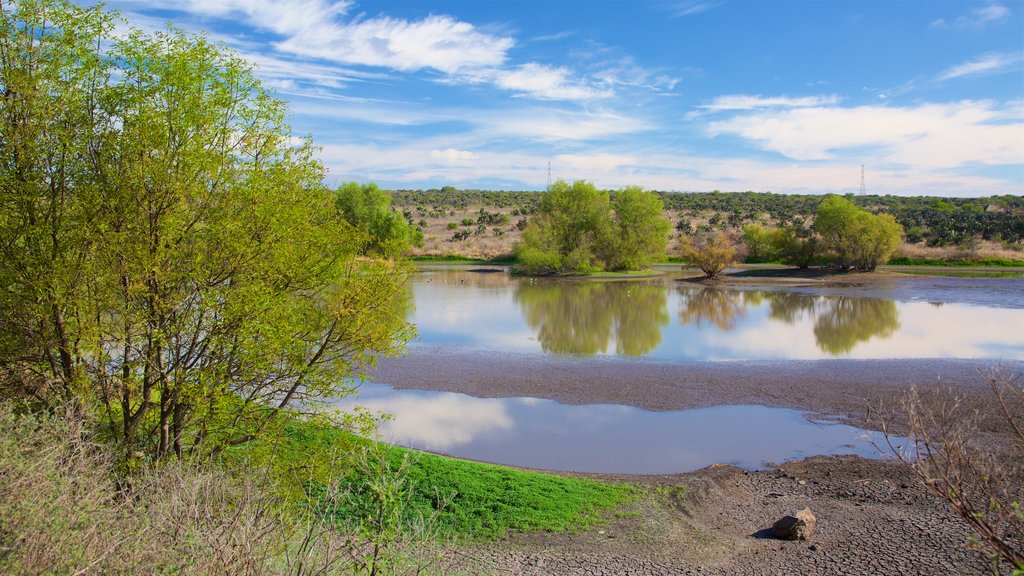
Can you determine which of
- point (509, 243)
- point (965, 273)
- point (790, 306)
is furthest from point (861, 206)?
point (790, 306)

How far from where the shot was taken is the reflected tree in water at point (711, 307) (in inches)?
1340

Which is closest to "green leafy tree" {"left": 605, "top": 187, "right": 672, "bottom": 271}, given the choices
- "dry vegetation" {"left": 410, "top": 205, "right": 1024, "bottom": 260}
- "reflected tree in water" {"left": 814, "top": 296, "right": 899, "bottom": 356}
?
"dry vegetation" {"left": 410, "top": 205, "right": 1024, "bottom": 260}

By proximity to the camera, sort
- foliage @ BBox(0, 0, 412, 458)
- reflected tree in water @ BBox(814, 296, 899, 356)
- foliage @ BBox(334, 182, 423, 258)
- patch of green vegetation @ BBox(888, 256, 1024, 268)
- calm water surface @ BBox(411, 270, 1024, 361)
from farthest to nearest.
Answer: foliage @ BBox(334, 182, 423, 258) → patch of green vegetation @ BBox(888, 256, 1024, 268) → reflected tree in water @ BBox(814, 296, 899, 356) → calm water surface @ BBox(411, 270, 1024, 361) → foliage @ BBox(0, 0, 412, 458)

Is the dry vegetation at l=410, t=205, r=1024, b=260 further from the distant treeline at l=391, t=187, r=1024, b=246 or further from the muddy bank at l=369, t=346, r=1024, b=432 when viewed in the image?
the muddy bank at l=369, t=346, r=1024, b=432

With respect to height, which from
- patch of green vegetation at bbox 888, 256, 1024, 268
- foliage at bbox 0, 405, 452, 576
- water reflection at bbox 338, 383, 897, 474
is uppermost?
foliage at bbox 0, 405, 452, 576

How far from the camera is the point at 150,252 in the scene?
9.28 meters

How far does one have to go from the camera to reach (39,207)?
30.3ft

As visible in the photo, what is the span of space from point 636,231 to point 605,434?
48.8 meters

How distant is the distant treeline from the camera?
72.4m

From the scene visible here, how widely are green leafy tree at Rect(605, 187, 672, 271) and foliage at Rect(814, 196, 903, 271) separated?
1361 cm

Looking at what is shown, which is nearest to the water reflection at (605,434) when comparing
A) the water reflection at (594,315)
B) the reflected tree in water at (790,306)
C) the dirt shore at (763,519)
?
the dirt shore at (763,519)

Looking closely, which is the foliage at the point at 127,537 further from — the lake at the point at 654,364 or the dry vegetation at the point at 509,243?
the dry vegetation at the point at 509,243

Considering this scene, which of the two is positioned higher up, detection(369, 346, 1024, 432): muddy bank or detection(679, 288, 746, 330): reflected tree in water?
detection(679, 288, 746, 330): reflected tree in water

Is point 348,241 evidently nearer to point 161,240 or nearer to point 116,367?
point 161,240
